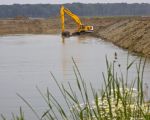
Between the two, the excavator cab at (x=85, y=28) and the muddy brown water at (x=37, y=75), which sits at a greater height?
the muddy brown water at (x=37, y=75)

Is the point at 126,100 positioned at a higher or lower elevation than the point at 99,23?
higher

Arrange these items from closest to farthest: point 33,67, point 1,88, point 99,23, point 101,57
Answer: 1. point 1,88
2. point 33,67
3. point 101,57
4. point 99,23

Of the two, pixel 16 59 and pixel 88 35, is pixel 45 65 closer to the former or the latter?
pixel 16 59

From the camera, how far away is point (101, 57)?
31172mm

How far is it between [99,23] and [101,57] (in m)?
50.6

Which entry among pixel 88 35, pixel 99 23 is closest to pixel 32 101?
pixel 88 35

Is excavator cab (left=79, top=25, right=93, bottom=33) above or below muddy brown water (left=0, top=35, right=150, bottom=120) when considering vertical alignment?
below

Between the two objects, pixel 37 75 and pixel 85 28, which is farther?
pixel 85 28

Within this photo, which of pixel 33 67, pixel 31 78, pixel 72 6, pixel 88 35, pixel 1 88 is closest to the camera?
pixel 1 88

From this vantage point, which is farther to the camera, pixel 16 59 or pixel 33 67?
pixel 16 59

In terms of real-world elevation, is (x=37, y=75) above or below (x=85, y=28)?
above

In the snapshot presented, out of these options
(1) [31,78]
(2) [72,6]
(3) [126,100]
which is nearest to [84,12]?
(2) [72,6]

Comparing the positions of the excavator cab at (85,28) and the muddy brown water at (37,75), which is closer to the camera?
the muddy brown water at (37,75)

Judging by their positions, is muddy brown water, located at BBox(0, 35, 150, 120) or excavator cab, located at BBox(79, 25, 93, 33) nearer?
muddy brown water, located at BBox(0, 35, 150, 120)
